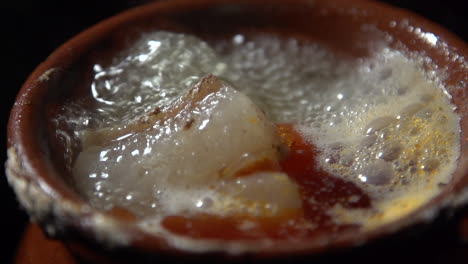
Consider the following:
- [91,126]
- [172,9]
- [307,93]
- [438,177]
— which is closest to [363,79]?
[307,93]

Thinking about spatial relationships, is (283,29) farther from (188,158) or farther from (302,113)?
(188,158)

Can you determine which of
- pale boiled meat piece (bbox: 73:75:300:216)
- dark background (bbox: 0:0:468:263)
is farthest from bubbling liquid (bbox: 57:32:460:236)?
dark background (bbox: 0:0:468:263)

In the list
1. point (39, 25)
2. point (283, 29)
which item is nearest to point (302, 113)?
point (283, 29)

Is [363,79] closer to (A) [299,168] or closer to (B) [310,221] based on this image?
(A) [299,168]

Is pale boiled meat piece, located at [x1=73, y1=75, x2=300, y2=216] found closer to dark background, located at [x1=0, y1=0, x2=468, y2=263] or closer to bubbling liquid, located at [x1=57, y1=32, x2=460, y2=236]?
bubbling liquid, located at [x1=57, y1=32, x2=460, y2=236]

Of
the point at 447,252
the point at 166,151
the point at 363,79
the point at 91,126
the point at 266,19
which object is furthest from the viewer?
the point at 266,19

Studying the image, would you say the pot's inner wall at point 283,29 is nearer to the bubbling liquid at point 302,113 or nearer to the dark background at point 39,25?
the bubbling liquid at point 302,113
